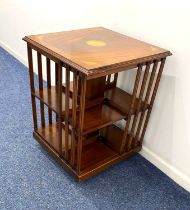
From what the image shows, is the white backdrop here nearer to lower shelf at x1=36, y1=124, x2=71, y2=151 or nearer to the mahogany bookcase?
the mahogany bookcase

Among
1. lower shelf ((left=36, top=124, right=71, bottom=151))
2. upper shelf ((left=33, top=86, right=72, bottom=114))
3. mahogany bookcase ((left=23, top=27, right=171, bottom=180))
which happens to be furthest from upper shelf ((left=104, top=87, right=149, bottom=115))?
lower shelf ((left=36, top=124, right=71, bottom=151))

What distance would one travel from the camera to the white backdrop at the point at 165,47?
1133 millimetres

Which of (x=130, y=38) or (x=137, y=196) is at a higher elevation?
(x=130, y=38)

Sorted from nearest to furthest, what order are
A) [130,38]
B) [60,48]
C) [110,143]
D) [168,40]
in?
1. [60,48]
2. [168,40]
3. [130,38]
4. [110,143]

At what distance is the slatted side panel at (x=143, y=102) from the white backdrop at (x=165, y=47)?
51 millimetres

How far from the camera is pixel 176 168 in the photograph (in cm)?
136

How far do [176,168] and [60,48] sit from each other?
906 mm

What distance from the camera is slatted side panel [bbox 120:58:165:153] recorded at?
117 centimetres

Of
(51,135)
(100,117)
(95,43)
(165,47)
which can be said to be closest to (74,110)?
(100,117)

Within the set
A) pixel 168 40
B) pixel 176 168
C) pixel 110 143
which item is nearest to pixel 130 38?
pixel 168 40

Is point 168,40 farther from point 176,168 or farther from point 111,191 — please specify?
point 111,191

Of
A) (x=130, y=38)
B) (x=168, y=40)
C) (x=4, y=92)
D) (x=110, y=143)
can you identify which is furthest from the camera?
(x=4, y=92)

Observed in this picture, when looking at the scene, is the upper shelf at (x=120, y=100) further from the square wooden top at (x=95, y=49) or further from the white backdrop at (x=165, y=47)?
the square wooden top at (x=95, y=49)

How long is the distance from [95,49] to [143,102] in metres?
0.42
